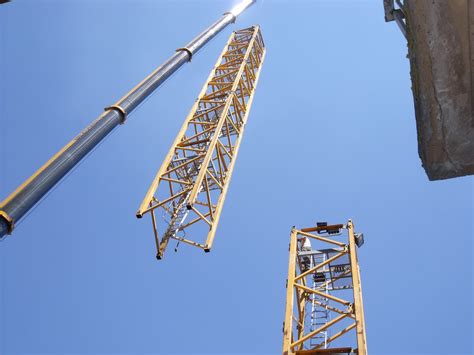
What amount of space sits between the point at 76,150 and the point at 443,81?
807 cm

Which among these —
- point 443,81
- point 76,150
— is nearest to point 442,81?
point 443,81

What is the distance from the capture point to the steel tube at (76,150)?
29.2 feet

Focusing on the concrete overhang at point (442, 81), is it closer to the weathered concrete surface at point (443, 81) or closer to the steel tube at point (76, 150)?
the weathered concrete surface at point (443, 81)


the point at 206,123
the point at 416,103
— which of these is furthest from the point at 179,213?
the point at 416,103

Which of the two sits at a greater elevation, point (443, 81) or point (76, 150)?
point (76, 150)

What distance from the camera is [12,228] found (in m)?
8.73

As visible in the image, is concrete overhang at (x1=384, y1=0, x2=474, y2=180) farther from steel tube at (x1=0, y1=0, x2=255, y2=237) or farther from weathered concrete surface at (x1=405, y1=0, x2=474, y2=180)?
steel tube at (x1=0, y1=0, x2=255, y2=237)

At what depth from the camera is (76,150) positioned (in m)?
11.0

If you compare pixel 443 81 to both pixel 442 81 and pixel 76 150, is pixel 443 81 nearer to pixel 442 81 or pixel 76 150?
pixel 442 81

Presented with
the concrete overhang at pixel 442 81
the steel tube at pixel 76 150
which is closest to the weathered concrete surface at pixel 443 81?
the concrete overhang at pixel 442 81

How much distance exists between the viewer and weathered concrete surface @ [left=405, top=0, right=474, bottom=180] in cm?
497

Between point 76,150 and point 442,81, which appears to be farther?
point 76,150

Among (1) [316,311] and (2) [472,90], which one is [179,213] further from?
(2) [472,90]

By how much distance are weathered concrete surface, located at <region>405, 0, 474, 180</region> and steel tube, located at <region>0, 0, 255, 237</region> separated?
6803 millimetres
